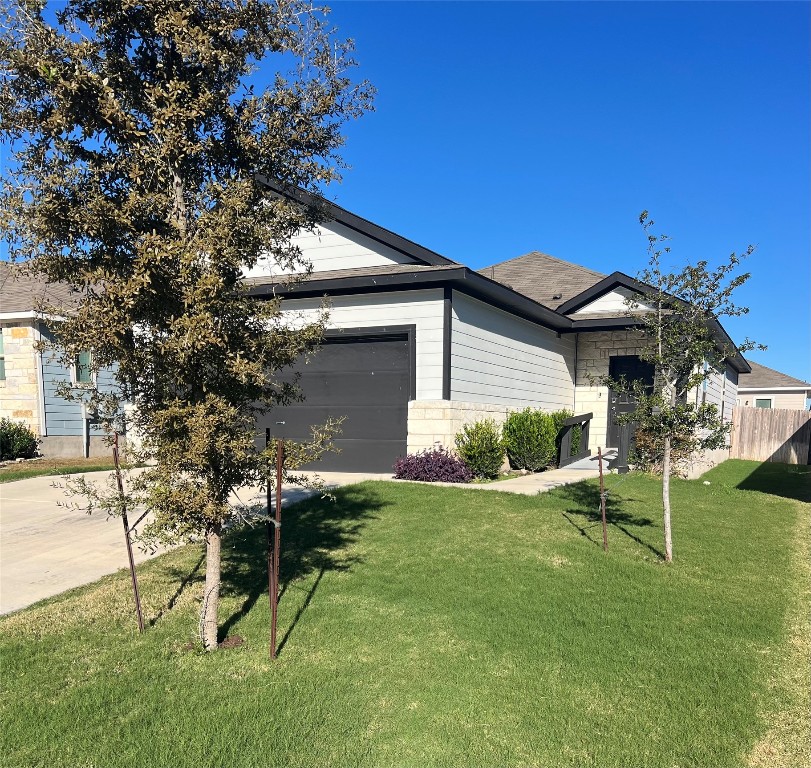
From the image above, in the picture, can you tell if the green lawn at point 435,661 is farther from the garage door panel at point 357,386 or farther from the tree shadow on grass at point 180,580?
the garage door panel at point 357,386

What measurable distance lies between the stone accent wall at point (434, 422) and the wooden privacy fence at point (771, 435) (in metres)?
14.0

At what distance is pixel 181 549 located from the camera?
6.66m

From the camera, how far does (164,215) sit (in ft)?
12.7

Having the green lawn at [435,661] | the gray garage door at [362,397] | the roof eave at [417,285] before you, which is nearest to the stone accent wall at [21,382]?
the gray garage door at [362,397]

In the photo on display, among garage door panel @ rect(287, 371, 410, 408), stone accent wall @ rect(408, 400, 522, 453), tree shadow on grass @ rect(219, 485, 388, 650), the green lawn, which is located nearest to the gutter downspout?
garage door panel @ rect(287, 371, 410, 408)

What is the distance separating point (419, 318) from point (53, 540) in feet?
22.3

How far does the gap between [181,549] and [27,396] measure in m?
11.1

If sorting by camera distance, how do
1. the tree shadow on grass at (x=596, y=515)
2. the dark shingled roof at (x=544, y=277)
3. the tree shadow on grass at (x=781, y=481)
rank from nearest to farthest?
1. the tree shadow on grass at (x=596, y=515)
2. the tree shadow on grass at (x=781, y=481)
3. the dark shingled roof at (x=544, y=277)

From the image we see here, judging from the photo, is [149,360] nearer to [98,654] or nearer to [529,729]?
[98,654]

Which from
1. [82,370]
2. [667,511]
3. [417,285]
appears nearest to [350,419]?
[417,285]

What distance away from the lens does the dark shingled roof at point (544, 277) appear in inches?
614

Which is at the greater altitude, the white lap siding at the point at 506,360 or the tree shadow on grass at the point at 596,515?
the white lap siding at the point at 506,360

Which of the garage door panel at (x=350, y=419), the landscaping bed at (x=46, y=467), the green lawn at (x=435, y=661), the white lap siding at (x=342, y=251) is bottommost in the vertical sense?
the landscaping bed at (x=46, y=467)

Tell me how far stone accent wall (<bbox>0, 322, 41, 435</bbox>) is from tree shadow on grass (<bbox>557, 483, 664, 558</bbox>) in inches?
536
